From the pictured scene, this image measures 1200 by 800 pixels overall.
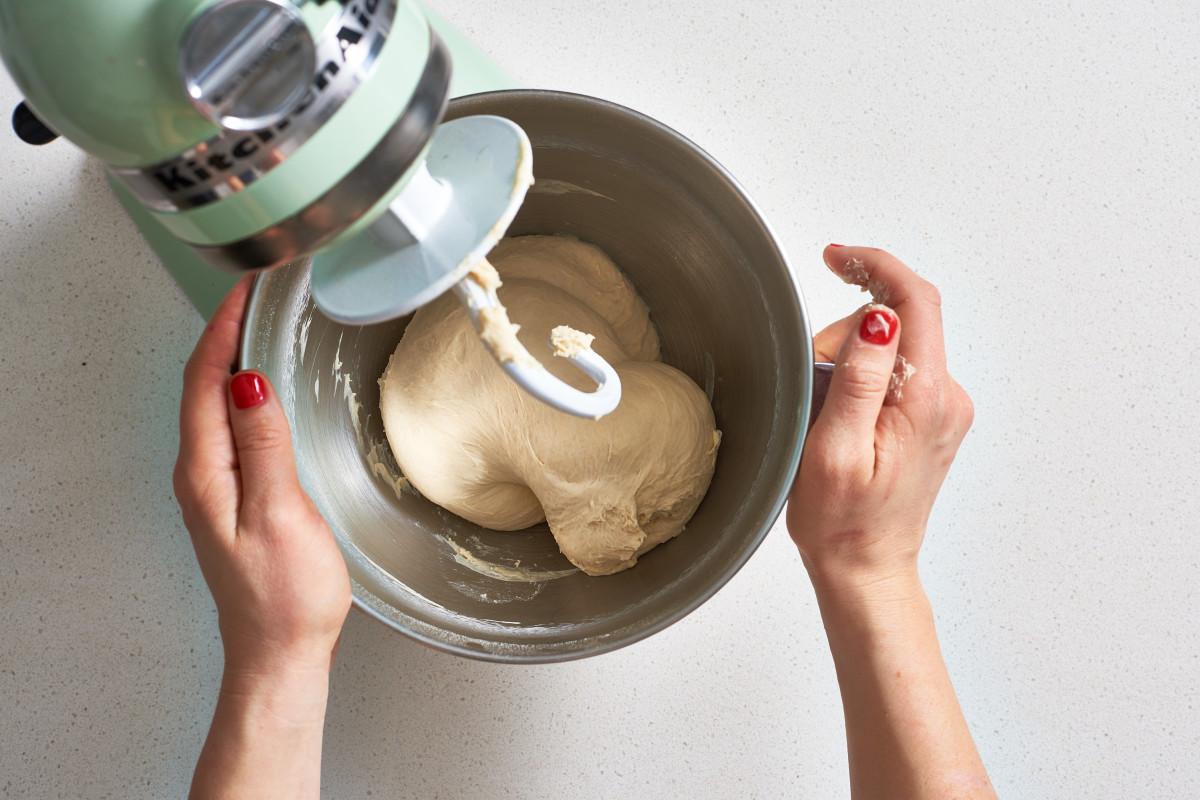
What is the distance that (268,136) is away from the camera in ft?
1.15

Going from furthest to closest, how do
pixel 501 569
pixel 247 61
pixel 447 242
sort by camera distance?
pixel 501 569, pixel 447 242, pixel 247 61

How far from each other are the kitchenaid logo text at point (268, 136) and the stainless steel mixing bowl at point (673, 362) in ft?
0.93

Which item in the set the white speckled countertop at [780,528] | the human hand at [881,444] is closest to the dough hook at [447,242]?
the human hand at [881,444]

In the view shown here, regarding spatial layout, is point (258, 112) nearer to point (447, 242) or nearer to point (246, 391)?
point (447, 242)

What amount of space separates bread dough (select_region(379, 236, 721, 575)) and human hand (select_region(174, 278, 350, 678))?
0.19m

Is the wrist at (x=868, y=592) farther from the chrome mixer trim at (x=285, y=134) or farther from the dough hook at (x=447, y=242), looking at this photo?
the chrome mixer trim at (x=285, y=134)

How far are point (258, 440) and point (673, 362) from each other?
502 millimetres

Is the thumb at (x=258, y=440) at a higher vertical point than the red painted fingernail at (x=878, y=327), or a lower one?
lower

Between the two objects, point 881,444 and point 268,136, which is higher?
point 268,136

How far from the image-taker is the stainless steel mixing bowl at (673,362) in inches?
25.1

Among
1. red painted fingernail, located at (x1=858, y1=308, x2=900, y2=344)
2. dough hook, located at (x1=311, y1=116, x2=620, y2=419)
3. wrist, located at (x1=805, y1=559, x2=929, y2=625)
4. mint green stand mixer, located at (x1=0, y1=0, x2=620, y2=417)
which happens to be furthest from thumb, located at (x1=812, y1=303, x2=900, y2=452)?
mint green stand mixer, located at (x1=0, y1=0, x2=620, y2=417)

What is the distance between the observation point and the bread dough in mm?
779

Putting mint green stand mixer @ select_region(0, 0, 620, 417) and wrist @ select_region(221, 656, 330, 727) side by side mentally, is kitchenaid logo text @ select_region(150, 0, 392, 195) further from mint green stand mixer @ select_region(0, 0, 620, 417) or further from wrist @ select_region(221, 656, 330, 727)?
wrist @ select_region(221, 656, 330, 727)

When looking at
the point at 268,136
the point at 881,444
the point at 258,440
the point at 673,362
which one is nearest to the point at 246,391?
the point at 258,440
